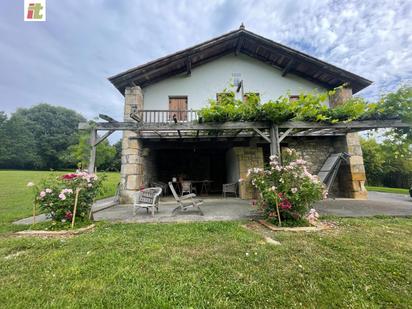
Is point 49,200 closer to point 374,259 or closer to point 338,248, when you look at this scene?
point 338,248

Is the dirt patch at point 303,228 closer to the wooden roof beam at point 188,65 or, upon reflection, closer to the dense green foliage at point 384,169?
the wooden roof beam at point 188,65

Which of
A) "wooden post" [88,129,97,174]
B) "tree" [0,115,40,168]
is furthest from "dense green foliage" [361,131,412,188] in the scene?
"tree" [0,115,40,168]

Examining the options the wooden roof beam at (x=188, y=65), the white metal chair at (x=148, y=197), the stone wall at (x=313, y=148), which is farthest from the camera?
the stone wall at (x=313, y=148)

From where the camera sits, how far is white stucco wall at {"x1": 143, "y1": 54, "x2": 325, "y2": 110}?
786cm

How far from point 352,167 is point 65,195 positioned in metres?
9.95

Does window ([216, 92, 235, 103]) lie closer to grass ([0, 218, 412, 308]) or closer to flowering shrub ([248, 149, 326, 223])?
flowering shrub ([248, 149, 326, 223])

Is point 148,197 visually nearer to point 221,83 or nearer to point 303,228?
point 303,228

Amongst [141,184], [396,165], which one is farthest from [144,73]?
[396,165]

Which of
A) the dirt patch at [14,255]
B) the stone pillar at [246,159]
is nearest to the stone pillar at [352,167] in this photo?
the stone pillar at [246,159]

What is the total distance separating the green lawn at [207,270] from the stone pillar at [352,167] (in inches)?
182

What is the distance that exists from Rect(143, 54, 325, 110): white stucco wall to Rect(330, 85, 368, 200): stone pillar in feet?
3.60

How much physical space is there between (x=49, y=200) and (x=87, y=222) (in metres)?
0.89

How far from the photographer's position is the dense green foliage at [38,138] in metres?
25.8

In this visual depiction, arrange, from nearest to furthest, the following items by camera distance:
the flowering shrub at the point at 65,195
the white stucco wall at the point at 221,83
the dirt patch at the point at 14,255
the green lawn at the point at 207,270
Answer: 1. the green lawn at the point at 207,270
2. the dirt patch at the point at 14,255
3. the flowering shrub at the point at 65,195
4. the white stucco wall at the point at 221,83
